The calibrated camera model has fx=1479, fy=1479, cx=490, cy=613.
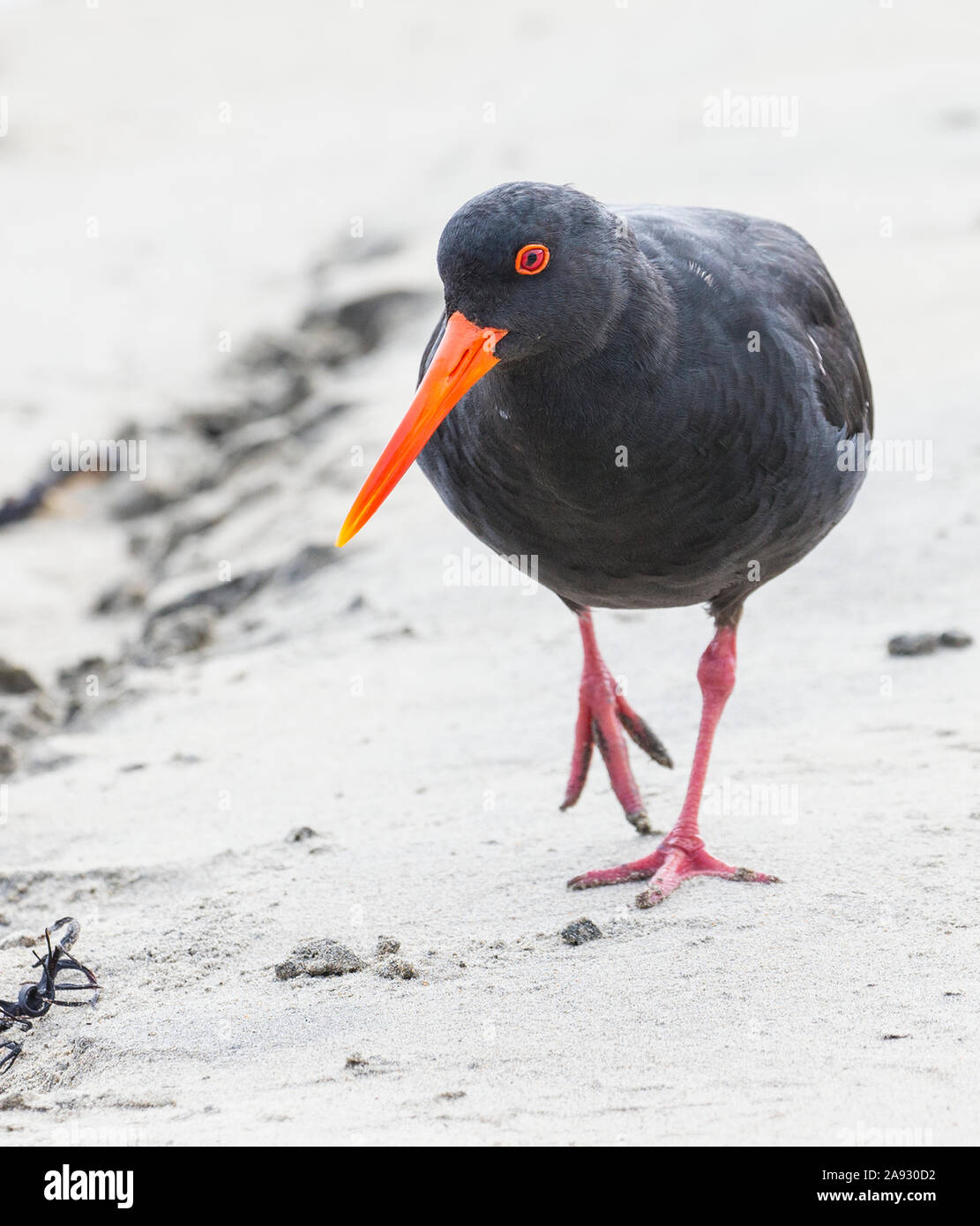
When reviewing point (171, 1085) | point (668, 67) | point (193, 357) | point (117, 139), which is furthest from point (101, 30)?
point (171, 1085)

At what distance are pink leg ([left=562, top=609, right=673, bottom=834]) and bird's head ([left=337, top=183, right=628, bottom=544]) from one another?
4.77 ft

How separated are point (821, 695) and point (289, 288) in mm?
9367

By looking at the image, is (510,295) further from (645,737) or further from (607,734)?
(645,737)

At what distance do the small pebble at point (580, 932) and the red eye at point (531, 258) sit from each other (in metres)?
1.61

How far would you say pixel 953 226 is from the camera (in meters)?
10.3

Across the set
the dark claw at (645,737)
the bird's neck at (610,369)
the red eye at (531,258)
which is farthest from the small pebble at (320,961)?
the red eye at (531,258)

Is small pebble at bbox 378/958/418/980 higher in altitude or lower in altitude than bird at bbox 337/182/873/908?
lower

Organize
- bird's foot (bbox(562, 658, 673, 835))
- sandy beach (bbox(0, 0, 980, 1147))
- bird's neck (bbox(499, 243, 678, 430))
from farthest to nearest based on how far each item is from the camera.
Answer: bird's foot (bbox(562, 658, 673, 835)) → bird's neck (bbox(499, 243, 678, 430)) → sandy beach (bbox(0, 0, 980, 1147))

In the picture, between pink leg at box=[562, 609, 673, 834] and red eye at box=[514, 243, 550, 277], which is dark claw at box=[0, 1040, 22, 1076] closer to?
pink leg at box=[562, 609, 673, 834]

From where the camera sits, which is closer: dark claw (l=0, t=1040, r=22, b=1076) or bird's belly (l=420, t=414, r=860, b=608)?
dark claw (l=0, t=1040, r=22, b=1076)

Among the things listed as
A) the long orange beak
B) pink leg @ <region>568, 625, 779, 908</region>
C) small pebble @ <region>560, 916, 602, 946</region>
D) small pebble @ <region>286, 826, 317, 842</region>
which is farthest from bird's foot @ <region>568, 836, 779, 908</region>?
the long orange beak

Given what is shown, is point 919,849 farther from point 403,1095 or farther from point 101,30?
point 101,30

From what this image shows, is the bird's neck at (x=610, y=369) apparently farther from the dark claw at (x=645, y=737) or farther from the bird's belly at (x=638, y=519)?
the dark claw at (x=645, y=737)

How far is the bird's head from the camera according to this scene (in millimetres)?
3488
